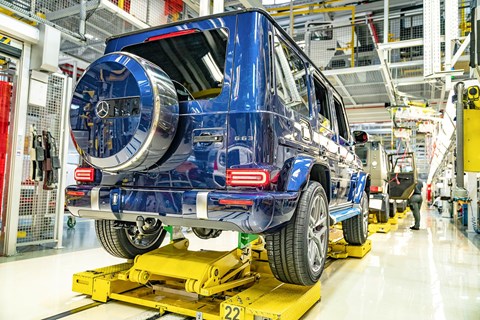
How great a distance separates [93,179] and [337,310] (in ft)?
6.56

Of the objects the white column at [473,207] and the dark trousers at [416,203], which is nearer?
the white column at [473,207]

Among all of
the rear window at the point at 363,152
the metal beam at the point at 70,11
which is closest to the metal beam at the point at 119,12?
the metal beam at the point at 70,11

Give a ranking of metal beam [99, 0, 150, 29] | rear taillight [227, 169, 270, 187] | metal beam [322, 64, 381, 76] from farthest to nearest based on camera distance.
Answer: metal beam [322, 64, 381, 76] → metal beam [99, 0, 150, 29] → rear taillight [227, 169, 270, 187]

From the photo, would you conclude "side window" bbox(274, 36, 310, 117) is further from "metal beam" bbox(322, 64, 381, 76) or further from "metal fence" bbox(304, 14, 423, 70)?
"metal fence" bbox(304, 14, 423, 70)

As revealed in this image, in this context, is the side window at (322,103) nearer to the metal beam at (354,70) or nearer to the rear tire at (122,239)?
the rear tire at (122,239)

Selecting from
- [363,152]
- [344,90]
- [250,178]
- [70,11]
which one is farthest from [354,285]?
[363,152]

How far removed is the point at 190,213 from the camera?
2.12 meters

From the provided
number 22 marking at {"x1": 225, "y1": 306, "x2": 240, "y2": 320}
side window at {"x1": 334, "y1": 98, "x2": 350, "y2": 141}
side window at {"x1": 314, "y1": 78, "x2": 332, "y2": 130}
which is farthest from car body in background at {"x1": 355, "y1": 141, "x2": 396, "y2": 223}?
number 22 marking at {"x1": 225, "y1": 306, "x2": 240, "y2": 320}

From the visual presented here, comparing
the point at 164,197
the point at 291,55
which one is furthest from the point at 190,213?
the point at 291,55

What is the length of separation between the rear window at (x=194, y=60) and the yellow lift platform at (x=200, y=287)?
107 cm

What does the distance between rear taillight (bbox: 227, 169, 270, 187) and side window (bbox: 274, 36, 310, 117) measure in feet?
2.01

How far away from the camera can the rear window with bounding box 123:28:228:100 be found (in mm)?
2391

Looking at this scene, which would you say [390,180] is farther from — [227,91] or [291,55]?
[227,91]

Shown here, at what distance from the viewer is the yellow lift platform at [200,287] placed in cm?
229
